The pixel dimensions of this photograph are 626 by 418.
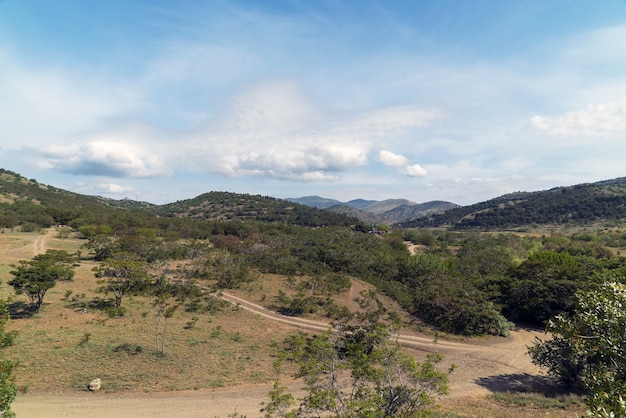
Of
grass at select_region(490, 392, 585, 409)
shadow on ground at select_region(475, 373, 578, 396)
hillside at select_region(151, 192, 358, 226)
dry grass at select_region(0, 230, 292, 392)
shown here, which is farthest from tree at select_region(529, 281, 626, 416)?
hillside at select_region(151, 192, 358, 226)

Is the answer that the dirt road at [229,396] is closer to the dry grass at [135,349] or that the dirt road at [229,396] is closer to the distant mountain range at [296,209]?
the dry grass at [135,349]

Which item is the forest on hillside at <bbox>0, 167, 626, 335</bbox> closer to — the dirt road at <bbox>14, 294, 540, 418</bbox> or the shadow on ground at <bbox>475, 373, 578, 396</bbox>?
the dirt road at <bbox>14, 294, 540, 418</bbox>

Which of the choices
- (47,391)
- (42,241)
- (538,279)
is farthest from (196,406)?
(42,241)

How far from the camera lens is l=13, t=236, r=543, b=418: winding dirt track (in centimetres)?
1639

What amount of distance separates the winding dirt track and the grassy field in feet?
2.85

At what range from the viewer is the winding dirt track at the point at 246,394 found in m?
16.4

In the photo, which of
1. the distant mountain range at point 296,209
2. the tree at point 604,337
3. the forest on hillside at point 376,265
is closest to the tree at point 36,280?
the forest on hillside at point 376,265

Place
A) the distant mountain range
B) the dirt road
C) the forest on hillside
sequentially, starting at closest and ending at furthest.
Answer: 1. the dirt road
2. the forest on hillside
3. the distant mountain range

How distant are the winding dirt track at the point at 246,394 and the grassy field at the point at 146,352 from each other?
870 mm

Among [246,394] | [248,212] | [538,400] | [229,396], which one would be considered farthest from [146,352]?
[248,212]

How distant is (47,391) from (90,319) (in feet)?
40.2

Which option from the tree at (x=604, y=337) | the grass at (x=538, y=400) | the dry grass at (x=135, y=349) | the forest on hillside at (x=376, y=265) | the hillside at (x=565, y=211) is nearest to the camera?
the tree at (x=604, y=337)

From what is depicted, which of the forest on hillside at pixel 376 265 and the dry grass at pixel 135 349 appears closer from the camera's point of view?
the dry grass at pixel 135 349

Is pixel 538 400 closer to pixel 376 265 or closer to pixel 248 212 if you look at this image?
pixel 376 265
